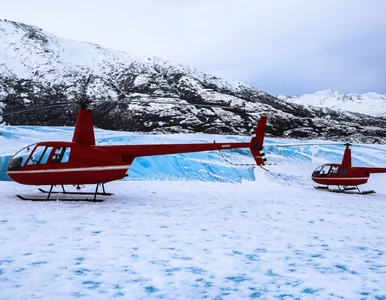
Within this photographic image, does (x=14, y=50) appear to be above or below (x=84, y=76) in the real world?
above

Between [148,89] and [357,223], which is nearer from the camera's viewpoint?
[357,223]

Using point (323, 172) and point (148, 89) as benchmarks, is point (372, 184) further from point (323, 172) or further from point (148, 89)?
point (148, 89)

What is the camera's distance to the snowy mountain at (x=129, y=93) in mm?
93938

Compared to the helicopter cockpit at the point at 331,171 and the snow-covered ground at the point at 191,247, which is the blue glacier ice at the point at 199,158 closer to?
the helicopter cockpit at the point at 331,171

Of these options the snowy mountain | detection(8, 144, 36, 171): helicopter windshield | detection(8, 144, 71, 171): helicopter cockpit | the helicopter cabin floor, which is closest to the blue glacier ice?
the helicopter cabin floor

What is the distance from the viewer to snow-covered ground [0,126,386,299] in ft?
14.1

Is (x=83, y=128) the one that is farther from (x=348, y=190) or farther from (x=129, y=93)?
(x=129, y=93)

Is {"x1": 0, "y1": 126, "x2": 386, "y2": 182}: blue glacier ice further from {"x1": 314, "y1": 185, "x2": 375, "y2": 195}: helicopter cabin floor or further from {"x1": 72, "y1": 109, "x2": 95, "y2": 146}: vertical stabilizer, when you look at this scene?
{"x1": 72, "y1": 109, "x2": 95, "y2": 146}: vertical stabilizer

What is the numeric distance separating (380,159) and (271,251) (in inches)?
926

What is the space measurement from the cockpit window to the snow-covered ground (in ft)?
4.13

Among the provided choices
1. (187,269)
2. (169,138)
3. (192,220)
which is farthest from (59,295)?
(169,138)

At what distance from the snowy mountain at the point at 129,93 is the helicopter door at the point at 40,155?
174 ft

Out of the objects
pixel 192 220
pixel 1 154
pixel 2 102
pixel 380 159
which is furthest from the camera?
pixel 2 102

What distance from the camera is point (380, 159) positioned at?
25984 millimetres
